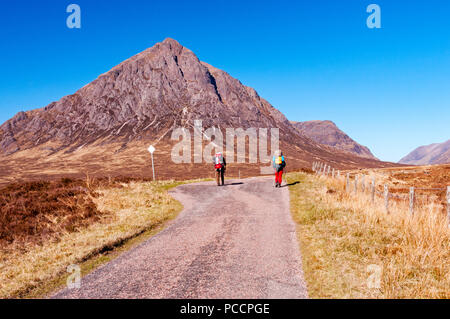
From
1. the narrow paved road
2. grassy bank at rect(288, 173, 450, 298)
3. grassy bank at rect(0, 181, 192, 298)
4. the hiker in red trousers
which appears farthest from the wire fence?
grassy bank at rect(0, 181, 192, 298)

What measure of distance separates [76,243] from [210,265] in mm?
4681

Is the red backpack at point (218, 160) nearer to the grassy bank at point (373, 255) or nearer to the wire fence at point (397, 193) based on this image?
the wire fence at point (397, 193)

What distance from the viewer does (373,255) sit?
6207 mm

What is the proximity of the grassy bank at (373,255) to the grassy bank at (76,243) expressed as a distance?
193 inches

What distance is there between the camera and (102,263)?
657 cm

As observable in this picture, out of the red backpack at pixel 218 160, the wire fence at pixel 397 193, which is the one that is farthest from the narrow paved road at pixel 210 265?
the red backpack at pixel 218 160

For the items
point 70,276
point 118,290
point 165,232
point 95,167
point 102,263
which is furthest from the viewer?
point 95,167

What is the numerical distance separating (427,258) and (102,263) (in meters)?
7.11

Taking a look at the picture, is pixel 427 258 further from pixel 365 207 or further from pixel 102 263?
pixel 102 263

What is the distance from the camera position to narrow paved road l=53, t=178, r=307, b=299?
491 cm
